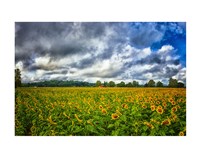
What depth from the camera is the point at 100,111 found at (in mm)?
3955

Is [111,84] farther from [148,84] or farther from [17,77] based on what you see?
[17,77]

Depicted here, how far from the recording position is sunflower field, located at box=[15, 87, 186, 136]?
3826 mm

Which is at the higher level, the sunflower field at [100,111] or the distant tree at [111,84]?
the distant tree at [111,84]

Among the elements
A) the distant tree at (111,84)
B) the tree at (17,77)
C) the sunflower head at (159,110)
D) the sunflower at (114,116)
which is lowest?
the sunflower at (114,116)

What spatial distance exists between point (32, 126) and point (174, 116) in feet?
6.02

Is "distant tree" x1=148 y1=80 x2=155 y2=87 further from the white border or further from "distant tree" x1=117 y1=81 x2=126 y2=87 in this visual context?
the white border

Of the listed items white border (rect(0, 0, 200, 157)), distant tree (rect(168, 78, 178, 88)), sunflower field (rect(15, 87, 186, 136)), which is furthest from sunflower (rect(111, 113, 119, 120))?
distant tree (rect(168, 78, 178, 88))

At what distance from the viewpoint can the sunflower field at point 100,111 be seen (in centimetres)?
383
